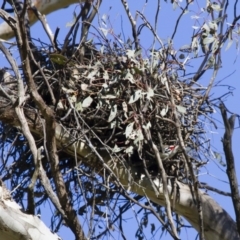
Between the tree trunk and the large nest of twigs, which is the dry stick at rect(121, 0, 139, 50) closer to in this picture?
the large nest of twigs

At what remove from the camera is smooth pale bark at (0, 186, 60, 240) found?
2.82m

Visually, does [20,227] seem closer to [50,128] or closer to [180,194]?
[50,128]

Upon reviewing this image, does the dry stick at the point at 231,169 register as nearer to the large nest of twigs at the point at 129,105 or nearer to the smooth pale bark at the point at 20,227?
the smooth pale bark at the point at 20,227

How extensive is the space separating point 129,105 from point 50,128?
78cm

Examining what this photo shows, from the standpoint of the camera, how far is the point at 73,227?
3010 millimetres

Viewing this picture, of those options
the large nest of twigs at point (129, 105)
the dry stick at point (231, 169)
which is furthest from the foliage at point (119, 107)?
the dry stick at point (231, 169)

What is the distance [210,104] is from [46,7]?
1.49m

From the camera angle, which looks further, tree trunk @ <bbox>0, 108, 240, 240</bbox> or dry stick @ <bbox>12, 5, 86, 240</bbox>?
tree trunk @ <bbox>0, 108, 240, 240</bbox>

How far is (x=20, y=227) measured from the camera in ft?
9.27

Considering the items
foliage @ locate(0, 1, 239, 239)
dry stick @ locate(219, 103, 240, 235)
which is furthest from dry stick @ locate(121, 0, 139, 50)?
dry stick @ locate(219, 103, 240, 235)

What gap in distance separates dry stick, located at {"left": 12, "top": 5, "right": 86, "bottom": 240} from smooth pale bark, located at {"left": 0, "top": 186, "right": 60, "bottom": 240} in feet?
0.58

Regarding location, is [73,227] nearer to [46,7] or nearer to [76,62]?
[76,62]

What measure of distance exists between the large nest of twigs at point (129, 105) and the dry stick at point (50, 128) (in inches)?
21.4

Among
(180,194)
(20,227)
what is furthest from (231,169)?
(180,194)
